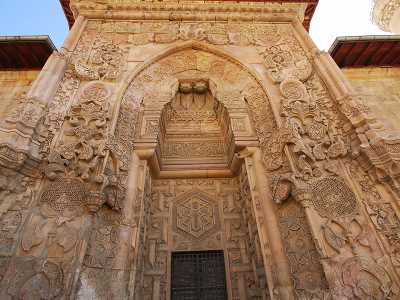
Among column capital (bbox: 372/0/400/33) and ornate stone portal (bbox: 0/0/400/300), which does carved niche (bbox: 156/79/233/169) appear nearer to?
ornate stone portal (bbox: 0/0/400/300)

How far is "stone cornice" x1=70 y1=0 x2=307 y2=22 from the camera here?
5.91 meters

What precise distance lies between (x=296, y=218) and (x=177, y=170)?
2329 millimetres

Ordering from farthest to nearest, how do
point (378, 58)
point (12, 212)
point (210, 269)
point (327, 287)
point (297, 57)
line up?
point (378, 58)
point (297, 57)
point (210, 269)
point (12, 212)
point (327, 287)

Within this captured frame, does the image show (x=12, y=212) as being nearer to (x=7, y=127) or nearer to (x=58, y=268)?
(x=58, y=268)

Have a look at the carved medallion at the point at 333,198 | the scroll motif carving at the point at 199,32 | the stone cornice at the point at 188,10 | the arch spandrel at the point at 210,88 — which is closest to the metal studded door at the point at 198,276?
the carved medallion at the point at 333,198

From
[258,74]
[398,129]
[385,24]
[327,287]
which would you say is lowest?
[327,287]

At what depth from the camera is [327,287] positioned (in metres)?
2.66

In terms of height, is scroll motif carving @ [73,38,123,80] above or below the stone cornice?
below

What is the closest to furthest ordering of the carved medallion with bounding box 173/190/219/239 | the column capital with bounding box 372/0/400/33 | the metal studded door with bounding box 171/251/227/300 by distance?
the metal studded door with bounding box 171/251/227/300, the carved medallion with bounding box 173/190/219/239, the column capital with bounding box 372/0/400/33

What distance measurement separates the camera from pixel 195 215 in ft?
14.1

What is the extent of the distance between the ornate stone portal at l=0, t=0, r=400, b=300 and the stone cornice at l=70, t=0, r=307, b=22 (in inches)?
3.6

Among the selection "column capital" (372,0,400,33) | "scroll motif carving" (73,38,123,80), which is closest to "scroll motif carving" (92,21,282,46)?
"scroll motif carving" (73,38,123,80)

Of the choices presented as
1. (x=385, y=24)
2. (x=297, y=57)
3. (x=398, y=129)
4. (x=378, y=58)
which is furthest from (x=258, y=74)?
(x=385, y=24)

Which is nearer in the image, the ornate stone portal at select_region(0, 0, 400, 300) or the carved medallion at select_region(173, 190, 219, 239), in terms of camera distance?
the ornate stone portal at select_region(0, 0, 400, 300)
